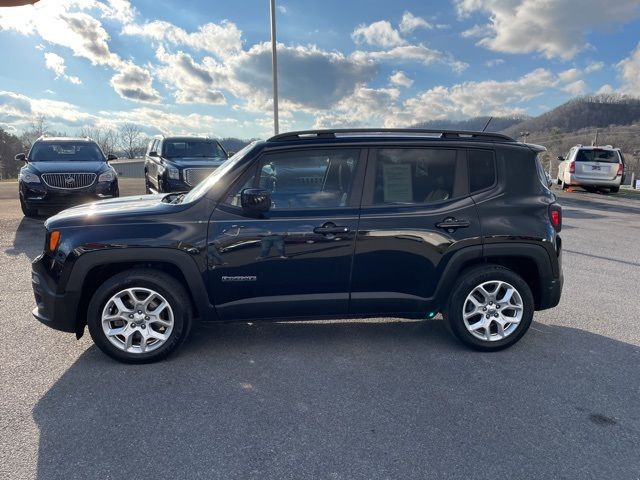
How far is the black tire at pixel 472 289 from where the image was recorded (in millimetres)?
3855

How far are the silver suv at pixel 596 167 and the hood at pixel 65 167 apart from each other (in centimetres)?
1742

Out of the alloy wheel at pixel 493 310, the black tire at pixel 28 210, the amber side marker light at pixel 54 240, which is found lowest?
the alloy wheel at pixel 493 310

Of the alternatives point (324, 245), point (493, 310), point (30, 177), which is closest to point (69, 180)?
point (30, 177)

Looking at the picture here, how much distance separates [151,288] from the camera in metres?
3.55

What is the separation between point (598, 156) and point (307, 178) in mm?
18576

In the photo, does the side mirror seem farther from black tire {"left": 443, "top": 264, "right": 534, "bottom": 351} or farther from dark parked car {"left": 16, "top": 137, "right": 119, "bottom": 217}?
dark parked car {"left": 16, "top": 137, "right": 119, "bottom": 217}

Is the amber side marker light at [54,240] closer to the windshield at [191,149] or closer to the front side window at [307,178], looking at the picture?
the front side window at [307,178]

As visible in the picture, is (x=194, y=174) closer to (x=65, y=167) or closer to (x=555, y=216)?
(x=65, y=167)

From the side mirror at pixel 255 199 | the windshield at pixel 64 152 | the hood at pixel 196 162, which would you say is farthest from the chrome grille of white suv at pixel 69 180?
the side mirror at pixel 255 199

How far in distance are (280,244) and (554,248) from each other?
93.8 inches

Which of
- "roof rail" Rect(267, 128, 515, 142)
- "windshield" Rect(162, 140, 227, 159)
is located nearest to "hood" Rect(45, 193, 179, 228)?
"roof rail" Rect(267, 128, 515, 142)

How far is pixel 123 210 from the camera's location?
3.68 m

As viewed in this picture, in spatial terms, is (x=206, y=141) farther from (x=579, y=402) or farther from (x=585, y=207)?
(x=585, y=207)

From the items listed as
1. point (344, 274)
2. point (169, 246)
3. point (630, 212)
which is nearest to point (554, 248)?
point (344, 274)
